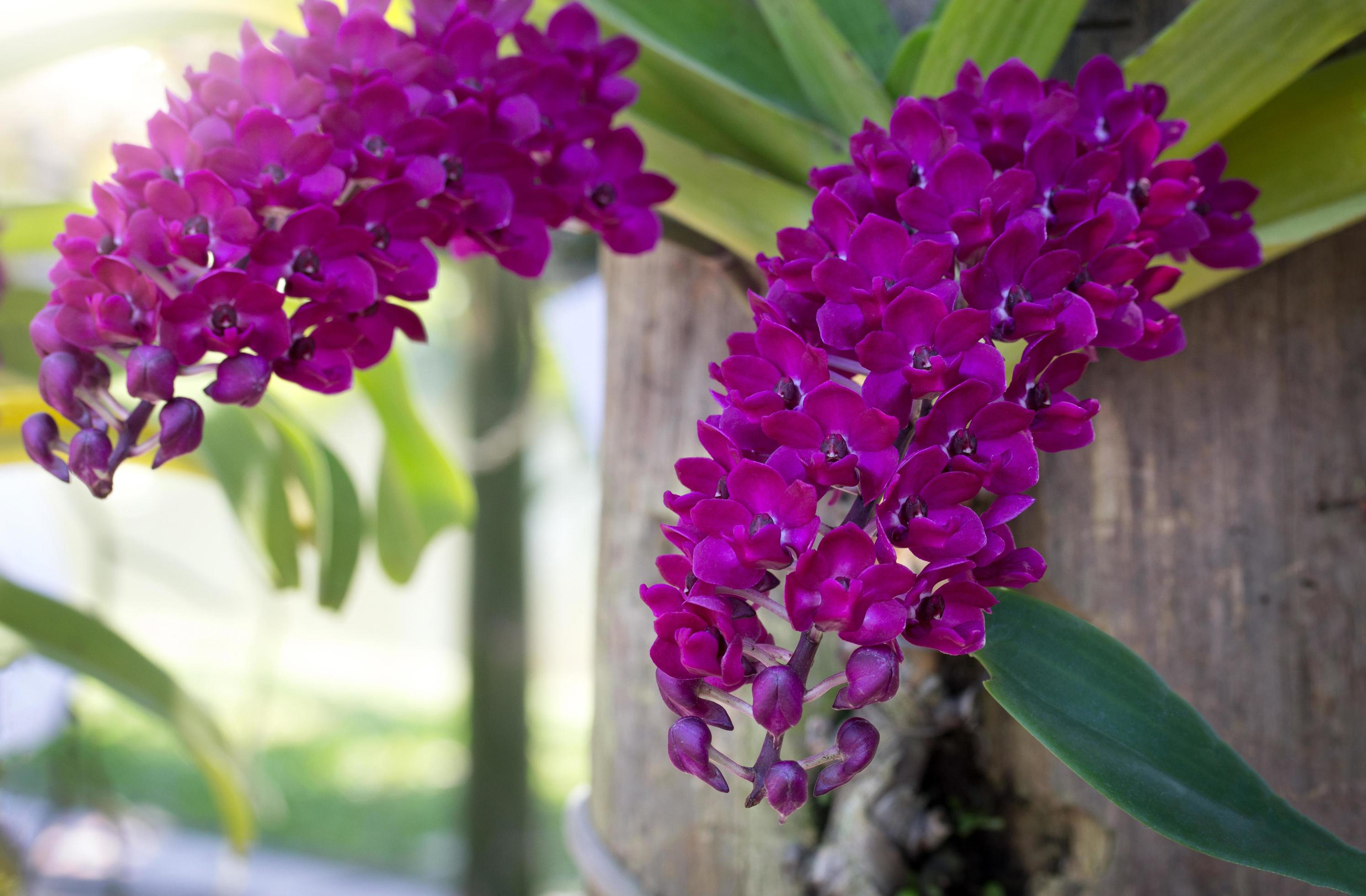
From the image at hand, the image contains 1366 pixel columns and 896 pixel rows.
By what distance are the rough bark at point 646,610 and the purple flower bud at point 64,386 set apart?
1.30ft

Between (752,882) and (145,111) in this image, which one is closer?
(752,882)

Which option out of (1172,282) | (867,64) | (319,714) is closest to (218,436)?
(867,64)

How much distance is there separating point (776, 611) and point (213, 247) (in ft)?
0.81

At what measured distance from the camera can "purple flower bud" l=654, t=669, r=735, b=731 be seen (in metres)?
0.30

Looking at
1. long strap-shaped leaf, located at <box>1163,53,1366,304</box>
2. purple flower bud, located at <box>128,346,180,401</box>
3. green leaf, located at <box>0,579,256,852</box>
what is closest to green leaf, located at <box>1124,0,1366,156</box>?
long strap-shaped leaf, located at <box>1163,53,1366,304</box>

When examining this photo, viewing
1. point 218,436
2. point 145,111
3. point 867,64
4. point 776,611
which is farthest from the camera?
point 145,111

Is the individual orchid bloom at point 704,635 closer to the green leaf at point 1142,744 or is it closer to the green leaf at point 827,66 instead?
the green leaf at point 1142,744

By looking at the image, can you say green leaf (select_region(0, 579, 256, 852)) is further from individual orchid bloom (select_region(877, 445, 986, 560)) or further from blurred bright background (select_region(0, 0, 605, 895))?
individual orchid bloom (select_region(877, 445, 986, 560))

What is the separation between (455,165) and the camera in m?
0.43

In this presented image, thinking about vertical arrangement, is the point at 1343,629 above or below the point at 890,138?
below

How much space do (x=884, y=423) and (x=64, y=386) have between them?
0.29 meters

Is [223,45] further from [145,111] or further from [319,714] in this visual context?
[319,714]

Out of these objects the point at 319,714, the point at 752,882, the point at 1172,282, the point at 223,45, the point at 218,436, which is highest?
the point at 1172,282

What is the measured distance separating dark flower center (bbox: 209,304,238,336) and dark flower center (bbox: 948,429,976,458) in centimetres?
26
